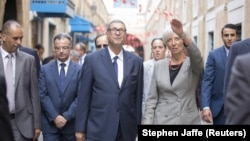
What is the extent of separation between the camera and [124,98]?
527 centimetres

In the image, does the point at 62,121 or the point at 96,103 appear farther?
the point at 62,121

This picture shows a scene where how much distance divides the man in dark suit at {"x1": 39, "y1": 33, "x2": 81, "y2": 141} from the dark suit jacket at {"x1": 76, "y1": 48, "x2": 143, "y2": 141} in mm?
928

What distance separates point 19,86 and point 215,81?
2696 millimetres

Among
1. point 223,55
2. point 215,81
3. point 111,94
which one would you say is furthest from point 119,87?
point 223,55

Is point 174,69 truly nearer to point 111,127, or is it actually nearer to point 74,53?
point 111,127

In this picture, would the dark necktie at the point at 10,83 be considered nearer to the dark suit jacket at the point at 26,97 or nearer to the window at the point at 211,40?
the dark suit jacket at the point at 26,97

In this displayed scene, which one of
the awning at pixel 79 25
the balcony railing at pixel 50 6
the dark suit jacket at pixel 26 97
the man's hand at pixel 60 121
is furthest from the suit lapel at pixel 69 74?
the awning at pixel 79 25

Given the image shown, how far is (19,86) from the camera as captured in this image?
5473mm

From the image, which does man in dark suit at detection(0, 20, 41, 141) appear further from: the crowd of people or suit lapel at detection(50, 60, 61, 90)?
suit lapel at detection(50, 60, 61, 90)

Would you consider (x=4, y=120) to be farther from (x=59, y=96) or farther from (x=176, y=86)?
(x=59, y=96)

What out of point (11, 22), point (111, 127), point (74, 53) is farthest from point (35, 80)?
point (74, 53)

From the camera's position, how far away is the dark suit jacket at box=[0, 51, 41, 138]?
5.46 metres

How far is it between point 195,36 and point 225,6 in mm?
5821

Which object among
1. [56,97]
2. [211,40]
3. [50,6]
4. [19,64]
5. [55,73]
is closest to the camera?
[19,64]
